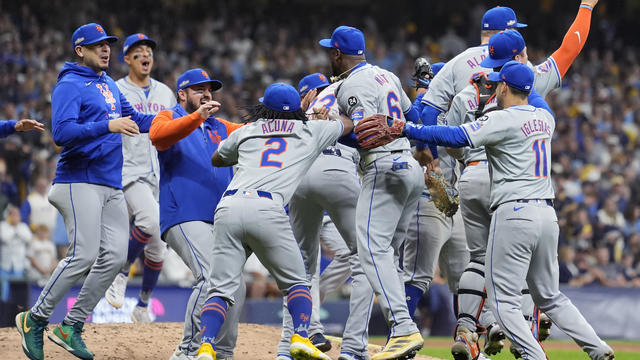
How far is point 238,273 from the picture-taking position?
638 cm

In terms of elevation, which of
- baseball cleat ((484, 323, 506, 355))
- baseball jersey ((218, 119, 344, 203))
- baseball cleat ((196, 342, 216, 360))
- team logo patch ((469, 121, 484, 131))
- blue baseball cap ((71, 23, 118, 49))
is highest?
blue baseball cap ((71, 23, 118, 49))

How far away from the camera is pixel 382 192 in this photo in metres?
6.68

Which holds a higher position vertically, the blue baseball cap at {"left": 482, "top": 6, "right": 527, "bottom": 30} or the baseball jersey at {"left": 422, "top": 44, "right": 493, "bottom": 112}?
the blue baseball cap at {"left": 482, "top": 6, "right": 527, "bottom": 30}

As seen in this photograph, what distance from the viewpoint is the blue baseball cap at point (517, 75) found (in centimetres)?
639

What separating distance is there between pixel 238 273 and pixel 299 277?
435 millimetres

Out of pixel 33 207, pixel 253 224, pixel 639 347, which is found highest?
pixel 253 224

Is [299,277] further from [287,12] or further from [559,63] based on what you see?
[287,12]

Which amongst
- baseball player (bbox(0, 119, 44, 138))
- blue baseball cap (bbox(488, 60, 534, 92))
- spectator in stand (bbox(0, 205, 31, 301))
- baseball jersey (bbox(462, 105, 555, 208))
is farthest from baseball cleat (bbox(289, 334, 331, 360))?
spectator in stand (bbox(0, 205, 31, 301))

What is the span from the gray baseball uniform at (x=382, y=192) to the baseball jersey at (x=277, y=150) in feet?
1.23

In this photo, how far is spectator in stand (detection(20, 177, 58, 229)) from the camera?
1287cm

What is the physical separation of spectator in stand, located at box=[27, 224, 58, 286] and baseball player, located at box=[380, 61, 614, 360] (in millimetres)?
7635

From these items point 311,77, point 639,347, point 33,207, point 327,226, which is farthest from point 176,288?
point 639,347

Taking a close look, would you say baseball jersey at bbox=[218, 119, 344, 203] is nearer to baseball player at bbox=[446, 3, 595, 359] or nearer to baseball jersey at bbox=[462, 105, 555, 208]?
baseball jersey at bbox=[462, 105, 555, 208]

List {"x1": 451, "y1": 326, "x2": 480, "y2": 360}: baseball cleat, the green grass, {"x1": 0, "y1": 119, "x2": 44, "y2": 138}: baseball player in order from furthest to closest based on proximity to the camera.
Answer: the green grass → {"x1": 0, "y1": 119, "x2": 44, "y2": 138}: baseball player → {"x1": 451, "y1": 326, "x2": 480, "y2": 360}: baseball cleat
